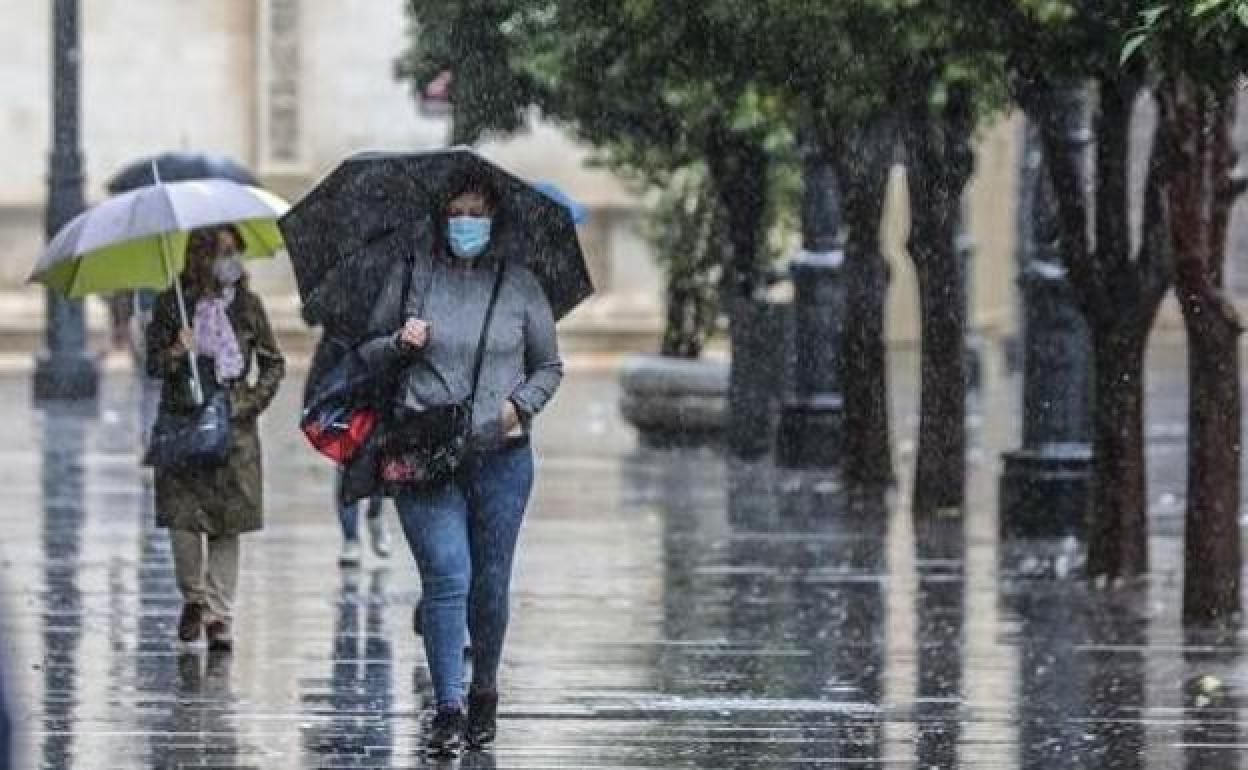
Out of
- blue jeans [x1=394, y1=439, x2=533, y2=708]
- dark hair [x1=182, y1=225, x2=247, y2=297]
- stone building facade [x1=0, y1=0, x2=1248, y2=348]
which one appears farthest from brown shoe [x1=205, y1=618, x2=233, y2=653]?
stone building facade [x1=0, y1=0, x2=1248, y2=348]

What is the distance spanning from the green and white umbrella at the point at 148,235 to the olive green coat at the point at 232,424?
77mm

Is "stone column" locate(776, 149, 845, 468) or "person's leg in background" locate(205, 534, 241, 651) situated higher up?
"stone column" locate(776, 149, 845, 468)

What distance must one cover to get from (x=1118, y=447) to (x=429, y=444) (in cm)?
624

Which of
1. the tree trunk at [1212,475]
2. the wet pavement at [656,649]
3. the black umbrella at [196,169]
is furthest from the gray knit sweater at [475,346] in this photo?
the black umbrella at [196,169]

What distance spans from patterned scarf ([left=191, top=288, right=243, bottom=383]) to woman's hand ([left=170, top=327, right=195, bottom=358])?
0.10 feet

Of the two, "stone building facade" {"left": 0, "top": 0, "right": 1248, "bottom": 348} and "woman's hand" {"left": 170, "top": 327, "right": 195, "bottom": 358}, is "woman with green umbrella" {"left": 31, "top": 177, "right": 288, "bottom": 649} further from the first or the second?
"stone building facade" {"left": 0, "top": 0, "right": 1248, "bottom": 348}

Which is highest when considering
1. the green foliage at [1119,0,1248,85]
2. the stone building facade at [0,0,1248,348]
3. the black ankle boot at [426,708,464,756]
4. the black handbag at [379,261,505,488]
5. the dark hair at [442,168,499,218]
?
the stone building facade at [0,0,1248,348]

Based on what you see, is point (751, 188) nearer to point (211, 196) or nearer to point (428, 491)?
point (211, 196)

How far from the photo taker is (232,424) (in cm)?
1428

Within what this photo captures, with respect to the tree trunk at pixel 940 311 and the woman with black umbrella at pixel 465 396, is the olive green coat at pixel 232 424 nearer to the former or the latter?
the woman with black umbrella at pixel 465 396

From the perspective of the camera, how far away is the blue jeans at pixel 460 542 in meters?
11.5

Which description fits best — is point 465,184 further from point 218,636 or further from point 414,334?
point 218,636

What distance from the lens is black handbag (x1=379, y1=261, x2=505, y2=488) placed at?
37.4 feet

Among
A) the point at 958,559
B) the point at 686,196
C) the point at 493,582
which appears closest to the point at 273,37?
the point at 686,196
